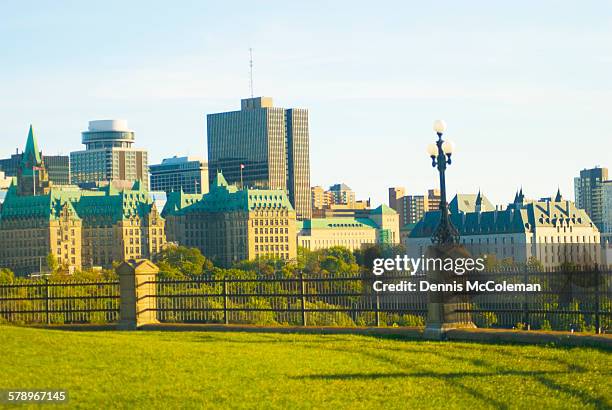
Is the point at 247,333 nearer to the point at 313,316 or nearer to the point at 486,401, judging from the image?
the point at 313,316

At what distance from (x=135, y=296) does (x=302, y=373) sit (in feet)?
41.7

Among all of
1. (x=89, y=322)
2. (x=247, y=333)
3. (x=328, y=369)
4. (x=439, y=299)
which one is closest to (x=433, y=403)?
(x=328, y=369)

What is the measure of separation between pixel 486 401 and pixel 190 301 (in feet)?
67.1

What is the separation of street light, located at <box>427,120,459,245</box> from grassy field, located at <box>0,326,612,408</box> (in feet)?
20.1

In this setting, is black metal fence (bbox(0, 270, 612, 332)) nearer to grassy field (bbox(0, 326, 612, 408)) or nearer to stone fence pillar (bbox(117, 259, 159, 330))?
stone fence pillar (bbox(117, 259, 159, 330))

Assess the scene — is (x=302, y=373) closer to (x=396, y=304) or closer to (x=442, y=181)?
(x=396, y=304)

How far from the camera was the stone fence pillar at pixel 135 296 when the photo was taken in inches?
1394

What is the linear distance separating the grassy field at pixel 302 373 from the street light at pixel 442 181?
6.12 meters

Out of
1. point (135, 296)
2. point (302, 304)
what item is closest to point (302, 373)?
point (302, 304)

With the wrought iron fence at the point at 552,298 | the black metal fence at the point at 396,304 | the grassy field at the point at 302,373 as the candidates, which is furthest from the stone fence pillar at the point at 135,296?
the wrought iron fence at the point at 552,298

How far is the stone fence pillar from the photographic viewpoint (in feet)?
116

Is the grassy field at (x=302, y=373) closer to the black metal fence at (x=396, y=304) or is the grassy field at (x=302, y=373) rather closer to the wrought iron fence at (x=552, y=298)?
the wrought iron fence at (x=552, y=298)

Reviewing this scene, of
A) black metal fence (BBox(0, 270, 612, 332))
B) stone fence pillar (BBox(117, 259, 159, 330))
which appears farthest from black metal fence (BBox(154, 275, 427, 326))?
stone fence pillar (BBox(117, 259, 159, 330))

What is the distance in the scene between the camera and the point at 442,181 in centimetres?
3641
